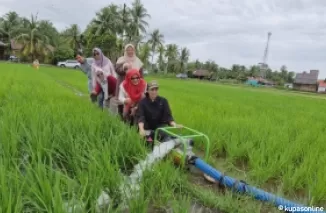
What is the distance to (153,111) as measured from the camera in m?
3.26

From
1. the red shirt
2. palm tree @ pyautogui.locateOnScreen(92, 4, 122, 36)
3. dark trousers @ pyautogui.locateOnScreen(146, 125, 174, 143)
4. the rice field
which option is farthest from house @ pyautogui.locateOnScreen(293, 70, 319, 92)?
dark trousers @ pyautogui.locateOnScreen(146, 125, 174, 143)

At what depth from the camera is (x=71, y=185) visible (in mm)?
1706

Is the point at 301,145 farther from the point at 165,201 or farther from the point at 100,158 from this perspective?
the point at 100,158

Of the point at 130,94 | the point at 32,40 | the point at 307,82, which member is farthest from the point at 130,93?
the point at 307,82

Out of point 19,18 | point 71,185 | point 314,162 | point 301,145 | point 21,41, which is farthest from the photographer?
point 19,18

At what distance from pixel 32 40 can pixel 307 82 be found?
41264 millimetres

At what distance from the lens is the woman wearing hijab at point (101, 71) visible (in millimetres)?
4777

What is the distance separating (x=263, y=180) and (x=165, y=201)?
1.00 m

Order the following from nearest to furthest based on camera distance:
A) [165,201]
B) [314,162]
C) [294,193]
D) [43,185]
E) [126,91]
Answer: [43,185], [165,201], [294,193], [314,162], [126,91]

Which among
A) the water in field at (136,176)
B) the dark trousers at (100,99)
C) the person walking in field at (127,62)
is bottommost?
the water in field at (136,176)

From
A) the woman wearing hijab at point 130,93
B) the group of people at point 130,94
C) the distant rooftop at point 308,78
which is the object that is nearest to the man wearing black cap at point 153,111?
the group of people at point 130,94

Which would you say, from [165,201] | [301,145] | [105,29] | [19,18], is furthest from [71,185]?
[19,18]

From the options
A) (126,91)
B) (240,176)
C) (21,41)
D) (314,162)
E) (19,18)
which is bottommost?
(240,176)

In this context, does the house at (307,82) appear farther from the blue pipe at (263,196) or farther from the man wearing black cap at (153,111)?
the blue pipe at (263,196)
